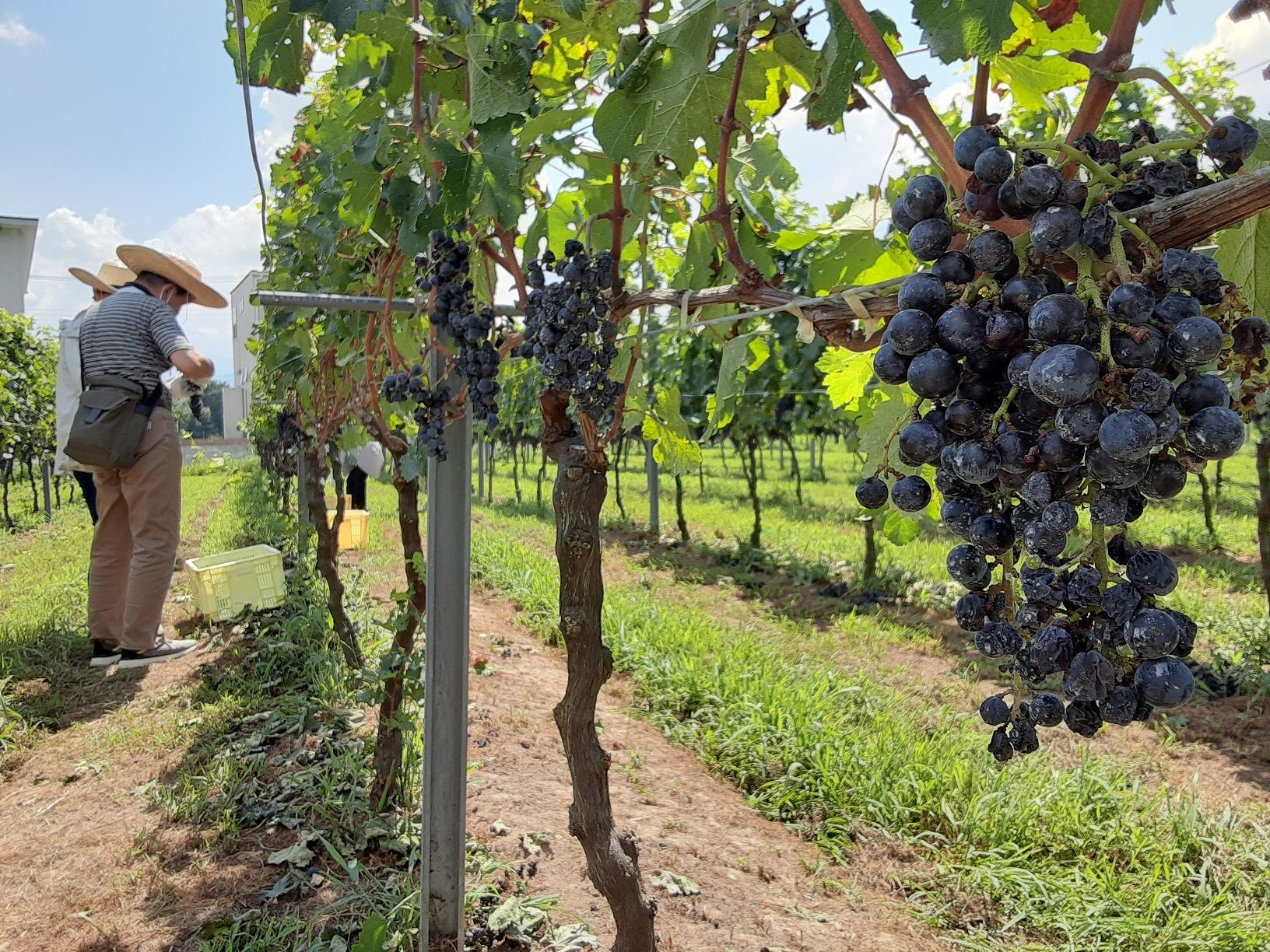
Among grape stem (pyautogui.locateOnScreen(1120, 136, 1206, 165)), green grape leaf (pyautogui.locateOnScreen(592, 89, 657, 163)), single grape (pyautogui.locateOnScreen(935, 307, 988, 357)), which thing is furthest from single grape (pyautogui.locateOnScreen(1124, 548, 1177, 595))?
green grape leaf (pyautogui.locateOnScreen(592, 89, 657, 163))

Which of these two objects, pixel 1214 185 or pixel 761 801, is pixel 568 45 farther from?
pixel 761 801

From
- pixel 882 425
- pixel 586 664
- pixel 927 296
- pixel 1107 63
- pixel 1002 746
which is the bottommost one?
pixel 586 664

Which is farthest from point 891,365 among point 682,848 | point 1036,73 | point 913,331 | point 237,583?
point 237,583

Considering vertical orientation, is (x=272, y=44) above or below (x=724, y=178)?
above

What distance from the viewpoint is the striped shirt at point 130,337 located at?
4.15 m

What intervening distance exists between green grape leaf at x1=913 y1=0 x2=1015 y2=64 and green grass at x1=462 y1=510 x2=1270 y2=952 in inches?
99.5

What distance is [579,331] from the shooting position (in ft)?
4.74

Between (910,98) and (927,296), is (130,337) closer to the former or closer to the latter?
(910,98)

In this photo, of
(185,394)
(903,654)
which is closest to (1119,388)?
(185,394)

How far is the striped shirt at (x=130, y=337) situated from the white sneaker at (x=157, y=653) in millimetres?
1457

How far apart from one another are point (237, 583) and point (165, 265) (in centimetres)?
200

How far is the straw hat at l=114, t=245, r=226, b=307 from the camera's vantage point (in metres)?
4.32

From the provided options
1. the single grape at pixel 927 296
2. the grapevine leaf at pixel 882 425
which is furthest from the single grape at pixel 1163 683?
the grapevine leaf at pixel 882 425

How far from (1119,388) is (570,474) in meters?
1.15
